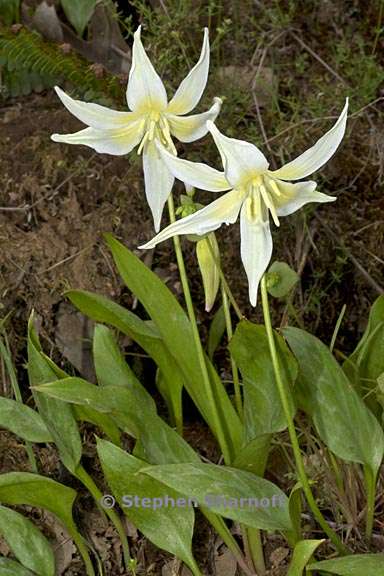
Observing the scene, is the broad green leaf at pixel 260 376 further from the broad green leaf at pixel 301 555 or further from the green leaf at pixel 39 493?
the green leaf at pixel 39 493

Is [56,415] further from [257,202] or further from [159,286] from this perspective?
[257,202]

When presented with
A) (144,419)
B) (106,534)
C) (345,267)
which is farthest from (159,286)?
(345,267)

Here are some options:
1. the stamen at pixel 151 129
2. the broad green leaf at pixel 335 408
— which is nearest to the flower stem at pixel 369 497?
the broad green leaf at pixel 335 408

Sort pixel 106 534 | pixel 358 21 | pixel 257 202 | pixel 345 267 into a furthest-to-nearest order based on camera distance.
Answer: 1. pixel 358 21
2. pixel 345 267
3. pixel 106 534
4. pixel 257 202

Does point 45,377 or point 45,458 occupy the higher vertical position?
point 45,377

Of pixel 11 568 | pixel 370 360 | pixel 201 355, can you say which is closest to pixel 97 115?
pixel 201 355

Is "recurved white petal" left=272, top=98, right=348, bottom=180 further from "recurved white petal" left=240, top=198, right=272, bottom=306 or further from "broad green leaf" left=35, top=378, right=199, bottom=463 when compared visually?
"broad green leaf" left=35, top=378, right=199, bottom=463
